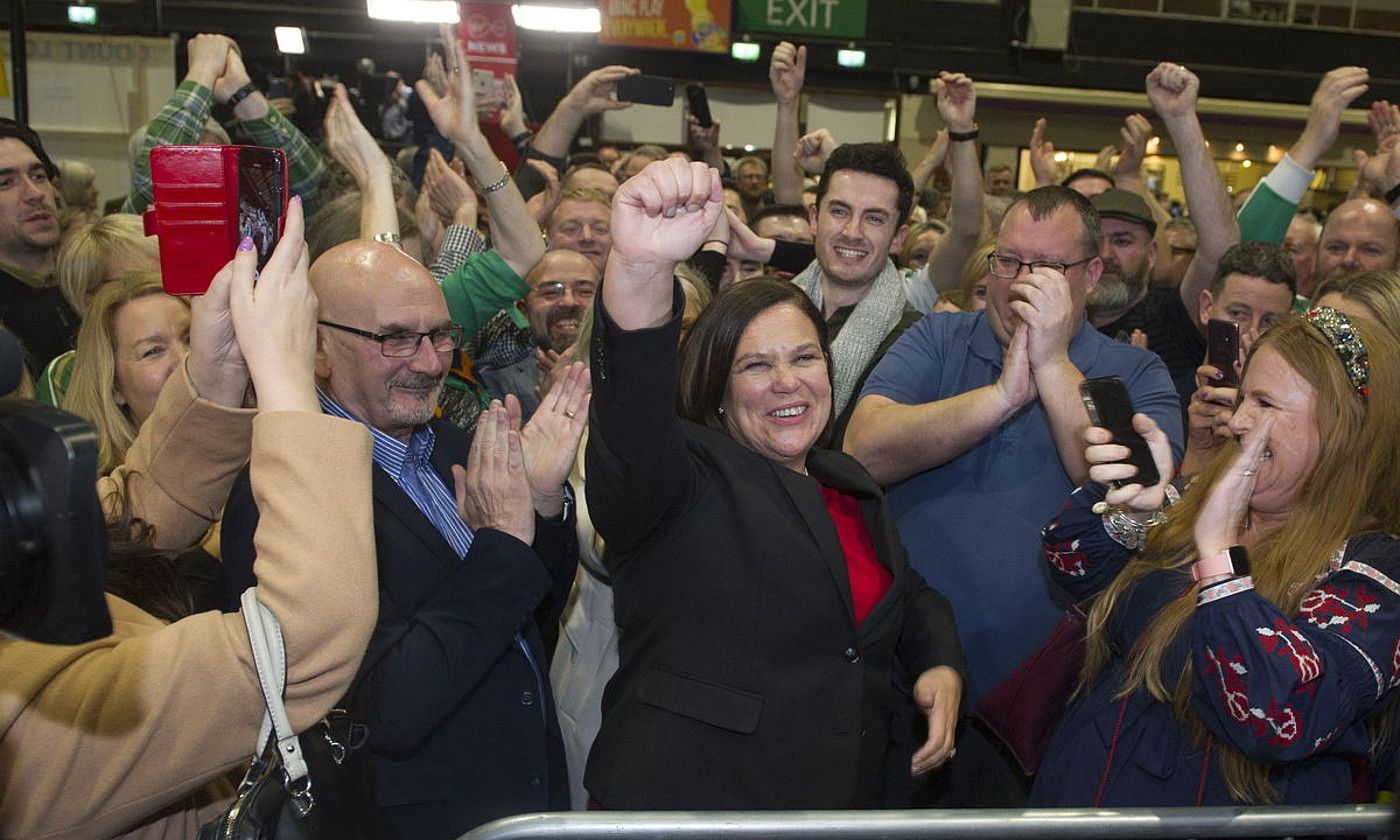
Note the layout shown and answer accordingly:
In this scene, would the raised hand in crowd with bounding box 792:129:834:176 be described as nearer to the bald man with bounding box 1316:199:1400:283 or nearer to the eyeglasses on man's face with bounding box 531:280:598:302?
the eyeglasses on man's face with bounding box 531:280:598:302

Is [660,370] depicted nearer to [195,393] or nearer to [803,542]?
[803,542]

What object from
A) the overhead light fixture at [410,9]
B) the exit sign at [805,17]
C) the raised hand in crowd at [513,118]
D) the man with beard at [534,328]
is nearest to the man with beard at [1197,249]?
the man with beard at [534,328]

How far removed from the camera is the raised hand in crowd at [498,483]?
1968 mm

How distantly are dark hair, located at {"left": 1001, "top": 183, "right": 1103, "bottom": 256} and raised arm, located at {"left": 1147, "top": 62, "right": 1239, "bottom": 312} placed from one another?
4.14 ft

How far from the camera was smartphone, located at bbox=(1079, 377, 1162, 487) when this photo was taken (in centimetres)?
204

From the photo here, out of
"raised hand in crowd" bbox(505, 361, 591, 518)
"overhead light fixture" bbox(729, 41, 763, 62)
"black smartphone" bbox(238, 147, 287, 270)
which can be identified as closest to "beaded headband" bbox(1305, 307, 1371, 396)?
"raised hand in crowd" bbox(505, 361, 591, 518)

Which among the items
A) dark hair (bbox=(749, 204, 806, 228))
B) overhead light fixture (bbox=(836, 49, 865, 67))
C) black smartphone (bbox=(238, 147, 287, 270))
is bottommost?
black smartphone (bbox=(238, 147, 287, 270))

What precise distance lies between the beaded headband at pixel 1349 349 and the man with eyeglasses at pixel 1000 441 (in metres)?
0.49

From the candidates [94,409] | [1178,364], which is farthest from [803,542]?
[1178,364]

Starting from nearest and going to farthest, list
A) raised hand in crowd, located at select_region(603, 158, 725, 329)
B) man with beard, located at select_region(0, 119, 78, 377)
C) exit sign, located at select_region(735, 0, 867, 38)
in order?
raised hand in crowd, located at select_region(603, 158, 725, 329), man with beard, located at select_region(0, 119, 78, 377), exit sign, located at select_region(735, 0, 867, 38)

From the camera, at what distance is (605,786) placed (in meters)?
1.89

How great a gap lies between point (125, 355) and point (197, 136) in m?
1.38

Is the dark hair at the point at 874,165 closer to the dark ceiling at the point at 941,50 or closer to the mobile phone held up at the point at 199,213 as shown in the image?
the mobile phone held up at the point at 199,213

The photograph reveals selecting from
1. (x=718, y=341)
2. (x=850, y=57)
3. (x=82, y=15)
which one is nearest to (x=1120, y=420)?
(x=718, y=341)
